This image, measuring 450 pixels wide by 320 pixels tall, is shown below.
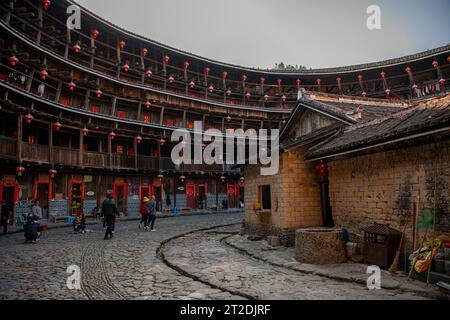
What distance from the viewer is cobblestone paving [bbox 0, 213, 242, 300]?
552cm

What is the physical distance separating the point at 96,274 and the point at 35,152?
15.4m

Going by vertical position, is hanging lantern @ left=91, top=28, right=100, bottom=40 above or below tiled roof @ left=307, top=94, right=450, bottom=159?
above

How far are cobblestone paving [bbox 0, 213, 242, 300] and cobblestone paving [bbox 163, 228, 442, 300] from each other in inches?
19.2

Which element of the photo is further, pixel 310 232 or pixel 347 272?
pixel 310 232

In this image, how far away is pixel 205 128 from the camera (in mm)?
32688

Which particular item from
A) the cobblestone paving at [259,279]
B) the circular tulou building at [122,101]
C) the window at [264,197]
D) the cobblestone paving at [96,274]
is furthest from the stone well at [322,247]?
the circular tulou building at [122,101]

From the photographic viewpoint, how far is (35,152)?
19.1m

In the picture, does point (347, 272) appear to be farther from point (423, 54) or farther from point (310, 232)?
point (423, 54)

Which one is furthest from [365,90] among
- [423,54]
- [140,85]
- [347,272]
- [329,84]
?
[347,272]

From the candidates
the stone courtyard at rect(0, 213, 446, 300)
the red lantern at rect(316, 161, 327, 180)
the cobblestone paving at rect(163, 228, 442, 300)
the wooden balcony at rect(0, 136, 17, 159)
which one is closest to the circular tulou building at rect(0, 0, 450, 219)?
the wooden balcony at rect(0, 136, 17, 159)

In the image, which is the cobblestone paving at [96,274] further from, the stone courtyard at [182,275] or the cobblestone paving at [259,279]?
the cobblestone paving at [259,279]

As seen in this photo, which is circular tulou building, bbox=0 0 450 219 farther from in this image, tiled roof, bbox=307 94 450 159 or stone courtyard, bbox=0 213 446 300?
stone courtyard, bbox=0 213 446 300

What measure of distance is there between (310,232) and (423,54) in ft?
94.1

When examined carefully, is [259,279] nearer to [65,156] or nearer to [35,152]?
[35,152]
